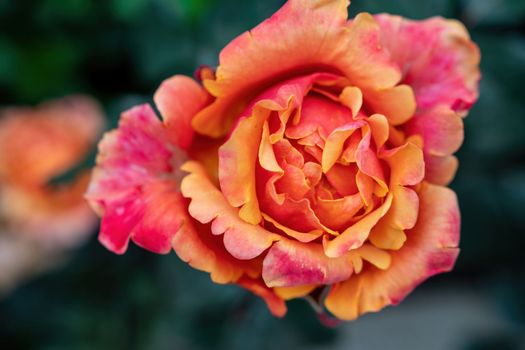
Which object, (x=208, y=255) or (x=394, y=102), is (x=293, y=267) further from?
(x=394, y=102)

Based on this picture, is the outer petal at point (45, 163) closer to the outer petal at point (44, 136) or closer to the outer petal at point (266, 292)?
the outer petal at point (44, 136)

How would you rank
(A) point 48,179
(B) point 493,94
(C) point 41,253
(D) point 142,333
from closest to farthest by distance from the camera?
(B) point 493,94 < (A) point 48,179 < (D) point 142,333 < (C) point 41,253

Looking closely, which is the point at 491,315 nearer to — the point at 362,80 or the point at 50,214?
the point at 50,214

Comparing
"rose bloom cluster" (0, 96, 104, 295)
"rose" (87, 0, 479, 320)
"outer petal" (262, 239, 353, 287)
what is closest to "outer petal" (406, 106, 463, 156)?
"rose" (87, 0, 479, 320)

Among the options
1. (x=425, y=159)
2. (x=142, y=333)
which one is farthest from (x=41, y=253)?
(x=425, y=159)

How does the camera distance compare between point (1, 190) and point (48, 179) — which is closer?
point (48, 179)

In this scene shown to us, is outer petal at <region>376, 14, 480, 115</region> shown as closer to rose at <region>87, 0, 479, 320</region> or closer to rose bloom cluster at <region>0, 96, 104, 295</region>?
rose at <region>87, 0, 479, 320</region>
